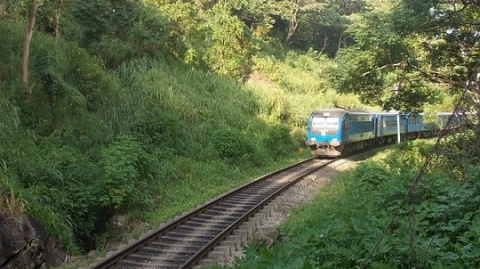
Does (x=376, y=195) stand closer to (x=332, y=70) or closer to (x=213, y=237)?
(x=213, y=237)

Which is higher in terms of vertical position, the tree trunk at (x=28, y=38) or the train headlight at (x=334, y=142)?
the tree trunk at (x=28, y=38)

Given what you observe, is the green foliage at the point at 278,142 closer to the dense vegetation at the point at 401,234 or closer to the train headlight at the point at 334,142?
the train headlight at the point at 334,142

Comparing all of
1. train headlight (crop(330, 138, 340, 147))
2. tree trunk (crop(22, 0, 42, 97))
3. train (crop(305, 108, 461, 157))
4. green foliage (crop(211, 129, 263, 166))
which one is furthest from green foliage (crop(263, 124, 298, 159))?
tree trunk (crop(22, 0, 42, 97))

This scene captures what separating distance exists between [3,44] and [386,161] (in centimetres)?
1419

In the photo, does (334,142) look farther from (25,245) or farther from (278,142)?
(25,245)

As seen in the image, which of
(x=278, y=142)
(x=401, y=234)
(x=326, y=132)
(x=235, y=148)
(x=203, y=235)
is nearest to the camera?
(x=401, y=234)

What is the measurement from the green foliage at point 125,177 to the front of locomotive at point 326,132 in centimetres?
1126

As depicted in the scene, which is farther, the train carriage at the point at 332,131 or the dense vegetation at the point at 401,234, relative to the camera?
the train carriage at the point at 332,131

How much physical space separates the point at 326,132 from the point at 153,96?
822 cm

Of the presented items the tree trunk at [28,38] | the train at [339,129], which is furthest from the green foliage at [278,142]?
the tree trunk at [28,38]

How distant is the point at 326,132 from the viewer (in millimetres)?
22781

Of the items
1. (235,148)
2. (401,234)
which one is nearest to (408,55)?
(235,148)

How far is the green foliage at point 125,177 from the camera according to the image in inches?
444

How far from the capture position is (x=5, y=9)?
59.7ft
